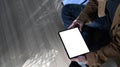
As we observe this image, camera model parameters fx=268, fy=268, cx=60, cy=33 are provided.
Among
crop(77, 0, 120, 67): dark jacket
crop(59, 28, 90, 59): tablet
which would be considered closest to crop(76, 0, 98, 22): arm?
crop(59, 28, 90, 59): tablet

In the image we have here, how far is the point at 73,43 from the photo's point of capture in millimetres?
1344

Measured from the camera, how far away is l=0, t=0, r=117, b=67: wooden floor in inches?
67.0

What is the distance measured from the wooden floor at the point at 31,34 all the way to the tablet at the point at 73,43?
1.03 ft

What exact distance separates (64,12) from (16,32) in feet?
1.19

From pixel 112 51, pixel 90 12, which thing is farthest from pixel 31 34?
pixel 112 51

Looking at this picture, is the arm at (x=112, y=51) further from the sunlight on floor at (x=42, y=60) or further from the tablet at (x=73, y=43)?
the sunlight on floor at (x=42, y=60)

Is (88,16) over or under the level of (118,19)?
under

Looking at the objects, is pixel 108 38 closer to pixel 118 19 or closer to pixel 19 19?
pixel 118 19

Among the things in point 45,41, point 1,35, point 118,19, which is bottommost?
point 45,41

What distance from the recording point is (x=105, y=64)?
3.55ft

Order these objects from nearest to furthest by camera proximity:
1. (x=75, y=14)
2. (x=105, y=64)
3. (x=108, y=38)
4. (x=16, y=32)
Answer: (x=105, y=64)
(x=108, y=38)
(x=75, y=14)
(x=16, y=32)

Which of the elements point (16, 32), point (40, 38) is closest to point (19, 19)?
point (16, 32)

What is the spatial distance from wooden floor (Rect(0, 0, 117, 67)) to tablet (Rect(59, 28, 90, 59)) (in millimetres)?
315

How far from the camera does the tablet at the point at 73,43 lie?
1.29 metres
